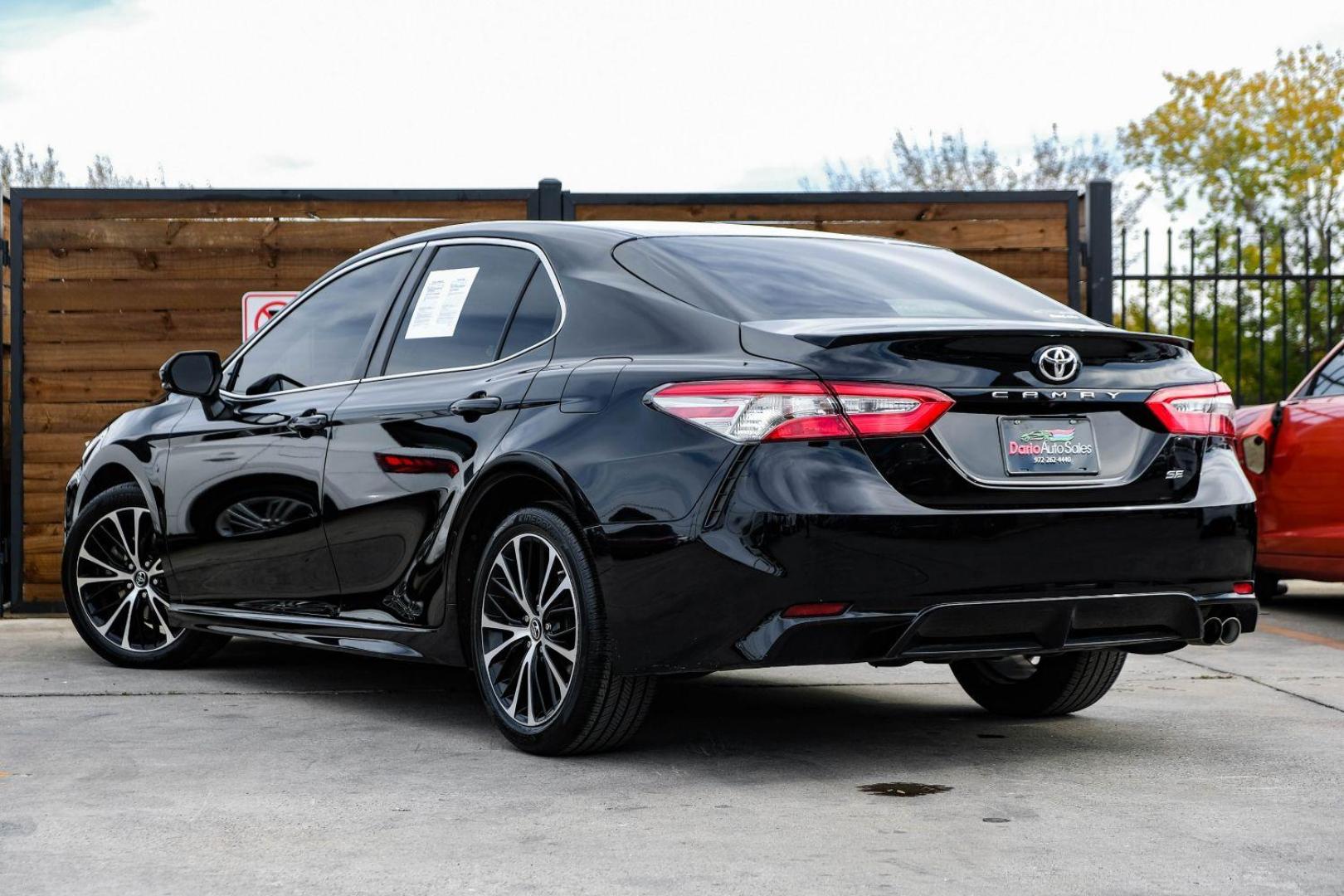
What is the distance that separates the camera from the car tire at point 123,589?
7121 mm

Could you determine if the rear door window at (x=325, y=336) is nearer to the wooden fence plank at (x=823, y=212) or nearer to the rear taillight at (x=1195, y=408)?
the rear taillight at (x=1195, y=408)

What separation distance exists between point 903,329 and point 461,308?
1682 mm

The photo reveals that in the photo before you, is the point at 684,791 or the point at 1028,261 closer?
the point at 684,791

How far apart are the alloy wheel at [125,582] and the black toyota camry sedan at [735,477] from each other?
3.91ft

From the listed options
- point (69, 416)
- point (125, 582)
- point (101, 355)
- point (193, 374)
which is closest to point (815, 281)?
point (193, 374)

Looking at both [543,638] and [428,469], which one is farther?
[428,469]

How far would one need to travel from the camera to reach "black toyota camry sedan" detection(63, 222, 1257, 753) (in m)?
4.42

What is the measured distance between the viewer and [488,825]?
13.6ft

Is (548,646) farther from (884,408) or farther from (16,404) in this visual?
(16,404)

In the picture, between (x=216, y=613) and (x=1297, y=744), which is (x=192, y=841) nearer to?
(x=216, y=613)

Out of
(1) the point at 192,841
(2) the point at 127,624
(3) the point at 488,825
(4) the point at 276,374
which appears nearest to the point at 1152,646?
(3) the point at 488,825

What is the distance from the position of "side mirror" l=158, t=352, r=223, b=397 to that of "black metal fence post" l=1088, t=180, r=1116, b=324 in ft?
16.5

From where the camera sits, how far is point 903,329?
15.0 ft

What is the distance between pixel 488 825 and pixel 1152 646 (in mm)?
1923
